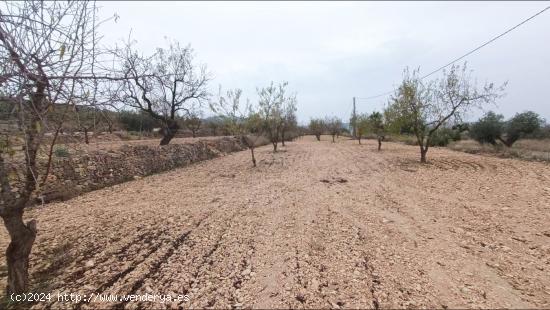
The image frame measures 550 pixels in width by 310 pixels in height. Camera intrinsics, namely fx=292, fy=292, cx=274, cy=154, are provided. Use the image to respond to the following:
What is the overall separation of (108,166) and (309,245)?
8287 mm

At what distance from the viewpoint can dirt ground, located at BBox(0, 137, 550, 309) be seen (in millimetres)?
3199

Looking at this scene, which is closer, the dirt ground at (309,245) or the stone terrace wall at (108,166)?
the dirt ground at (309,245)

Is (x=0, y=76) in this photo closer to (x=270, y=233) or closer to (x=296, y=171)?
(x=270, y=233)

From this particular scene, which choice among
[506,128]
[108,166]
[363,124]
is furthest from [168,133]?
[506,128]

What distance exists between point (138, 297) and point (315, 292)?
1.95m

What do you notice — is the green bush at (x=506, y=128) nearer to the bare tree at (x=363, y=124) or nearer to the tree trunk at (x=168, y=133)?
the bare tree at (x=363, y=124)

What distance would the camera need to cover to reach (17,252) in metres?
3.40

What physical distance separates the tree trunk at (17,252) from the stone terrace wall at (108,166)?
177 cm

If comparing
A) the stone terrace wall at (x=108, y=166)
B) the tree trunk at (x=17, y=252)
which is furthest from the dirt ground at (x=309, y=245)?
the stone terrace wall at (x=108, y=166)

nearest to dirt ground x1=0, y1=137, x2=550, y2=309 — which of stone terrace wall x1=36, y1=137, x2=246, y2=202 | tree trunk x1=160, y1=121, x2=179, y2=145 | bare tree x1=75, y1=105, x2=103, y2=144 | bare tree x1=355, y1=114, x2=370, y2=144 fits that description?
stone terrace wall x1=36, y1=137, x2=246, y2=202

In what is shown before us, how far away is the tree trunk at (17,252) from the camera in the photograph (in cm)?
333

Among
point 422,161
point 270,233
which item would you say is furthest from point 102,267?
point 422,161

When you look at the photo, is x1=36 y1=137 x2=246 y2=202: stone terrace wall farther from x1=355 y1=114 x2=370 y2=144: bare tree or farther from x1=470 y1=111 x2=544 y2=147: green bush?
x1=470 y1=111 x2=544 y2=147: green bush

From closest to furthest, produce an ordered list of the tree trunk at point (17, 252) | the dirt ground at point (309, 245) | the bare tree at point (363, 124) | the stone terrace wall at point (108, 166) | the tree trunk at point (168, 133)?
the dirt ground at point (309, 245) → the tree trunk at point (17, 252) → the stone terrace wall at point (108, 166) → the tree trunk at point (168, 133) → the bare tree at point (363, 124)
